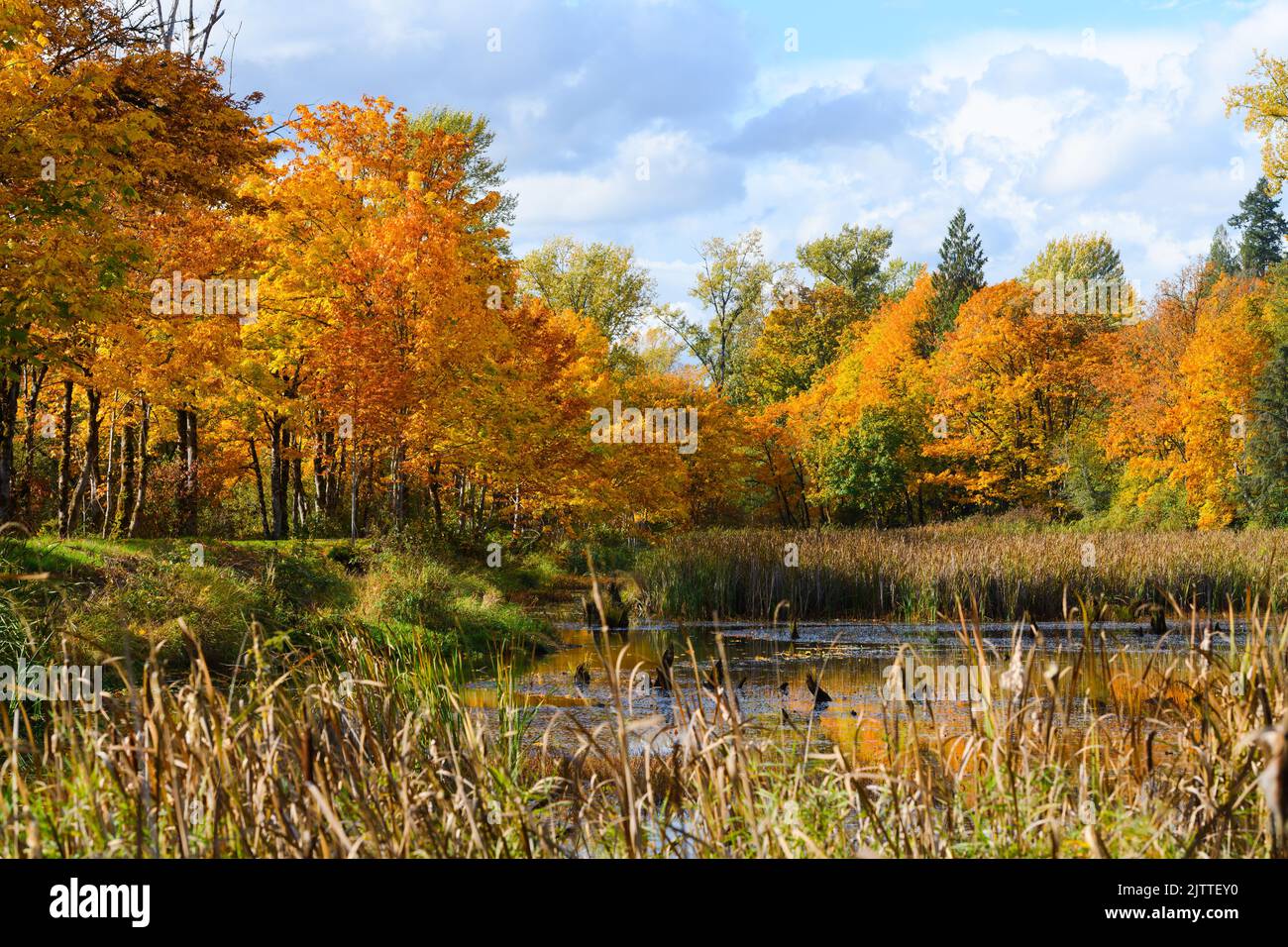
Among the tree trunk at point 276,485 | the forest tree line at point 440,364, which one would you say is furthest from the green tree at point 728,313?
the tree trunk at point 276,485

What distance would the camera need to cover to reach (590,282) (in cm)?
3862

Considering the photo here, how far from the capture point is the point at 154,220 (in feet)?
58.7

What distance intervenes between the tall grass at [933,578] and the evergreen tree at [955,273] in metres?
29.3

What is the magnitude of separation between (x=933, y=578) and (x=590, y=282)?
80.3 ft

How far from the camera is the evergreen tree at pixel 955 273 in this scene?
46.8m

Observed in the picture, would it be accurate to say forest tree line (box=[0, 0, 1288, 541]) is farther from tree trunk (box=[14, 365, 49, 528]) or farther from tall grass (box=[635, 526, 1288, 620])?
tall grass (box=[635, 526, 1288, 620])

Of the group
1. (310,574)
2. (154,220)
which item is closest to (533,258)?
(154,220)

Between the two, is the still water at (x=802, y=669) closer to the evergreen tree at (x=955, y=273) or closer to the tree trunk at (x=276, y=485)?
the tree trunk at (x=276, y=485)

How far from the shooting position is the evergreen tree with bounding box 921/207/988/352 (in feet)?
154

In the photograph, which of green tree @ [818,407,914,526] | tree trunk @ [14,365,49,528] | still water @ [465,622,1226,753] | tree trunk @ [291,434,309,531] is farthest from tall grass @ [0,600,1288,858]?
green tree @ [818,407,914,526]

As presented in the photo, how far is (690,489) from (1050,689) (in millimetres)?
29501

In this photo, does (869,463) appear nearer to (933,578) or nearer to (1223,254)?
(933,578)

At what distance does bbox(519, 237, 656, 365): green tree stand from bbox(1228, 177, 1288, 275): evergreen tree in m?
34.9

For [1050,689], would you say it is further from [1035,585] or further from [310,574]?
[1035,585]
